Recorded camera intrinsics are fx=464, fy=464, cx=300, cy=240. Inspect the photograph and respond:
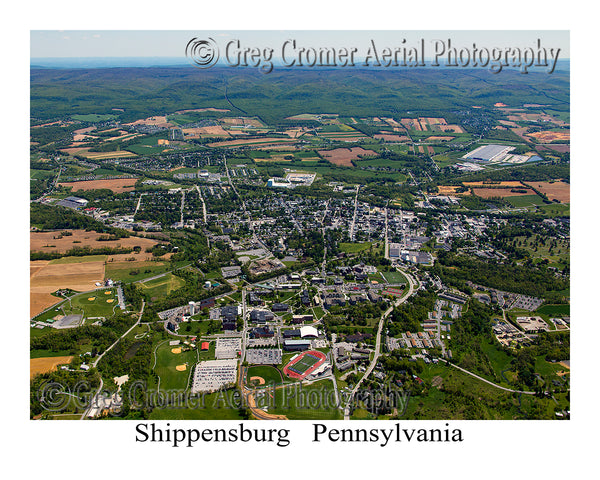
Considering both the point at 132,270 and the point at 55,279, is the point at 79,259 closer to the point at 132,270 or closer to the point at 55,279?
the point at 55,279

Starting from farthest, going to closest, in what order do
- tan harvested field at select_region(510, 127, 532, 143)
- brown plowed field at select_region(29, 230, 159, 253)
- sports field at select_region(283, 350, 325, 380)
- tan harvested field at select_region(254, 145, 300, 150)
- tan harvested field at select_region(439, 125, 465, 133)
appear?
tan harvested field at select_region(439, 125, 465, 133) → tan harvested field at select_region(510, 127, 532, 143) → tan harvested field at select_region(254, 145, 300, 150) → brown plowed field at select_region(29, 230, 159, 253) → sports field at select_region(283, 350, 325, 380)

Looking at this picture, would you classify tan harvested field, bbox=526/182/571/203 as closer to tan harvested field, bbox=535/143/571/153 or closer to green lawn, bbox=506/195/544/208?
green lawn, bbox=506/195/544/208

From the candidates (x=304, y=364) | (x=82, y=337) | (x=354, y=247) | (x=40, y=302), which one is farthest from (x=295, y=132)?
(x=304, y=364)

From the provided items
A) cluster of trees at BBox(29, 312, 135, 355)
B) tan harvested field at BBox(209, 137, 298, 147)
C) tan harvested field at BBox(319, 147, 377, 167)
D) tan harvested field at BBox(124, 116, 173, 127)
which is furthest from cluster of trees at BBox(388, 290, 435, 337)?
tan harvested field at BBox(124, 116, 173, 127)

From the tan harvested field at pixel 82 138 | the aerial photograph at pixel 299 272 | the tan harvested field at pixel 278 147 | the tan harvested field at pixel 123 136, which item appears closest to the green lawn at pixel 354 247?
the aerial photograph at pixel 299 272

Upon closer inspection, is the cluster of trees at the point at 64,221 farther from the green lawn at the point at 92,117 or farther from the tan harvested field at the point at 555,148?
the tan harvested field at the point at 555,148

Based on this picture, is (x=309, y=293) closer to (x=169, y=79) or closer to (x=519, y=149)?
(x=519, y=149)
